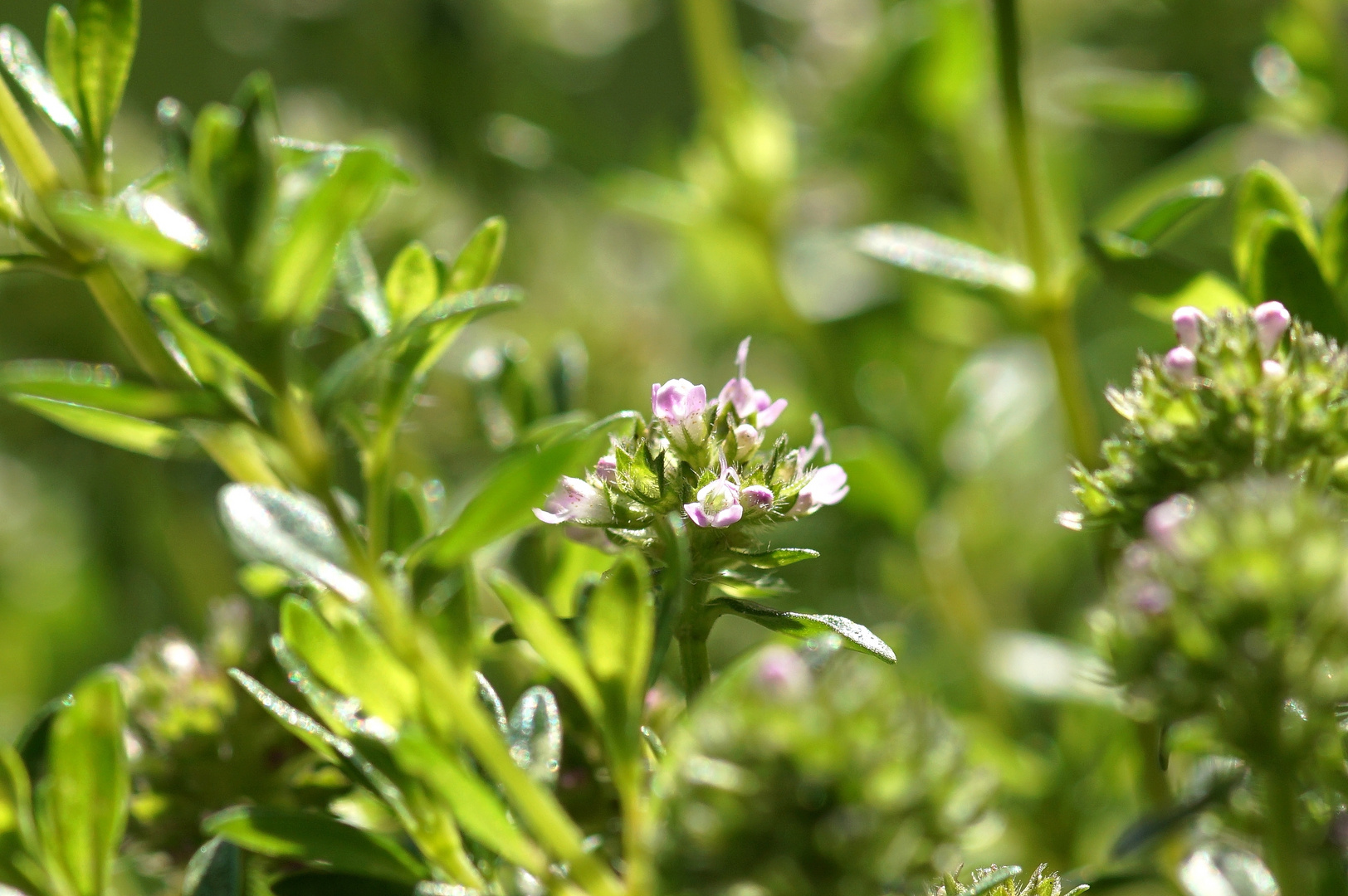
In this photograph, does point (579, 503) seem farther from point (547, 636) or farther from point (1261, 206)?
point (1261, 206)

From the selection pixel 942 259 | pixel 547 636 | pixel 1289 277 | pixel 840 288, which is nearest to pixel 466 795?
pixel 547 636

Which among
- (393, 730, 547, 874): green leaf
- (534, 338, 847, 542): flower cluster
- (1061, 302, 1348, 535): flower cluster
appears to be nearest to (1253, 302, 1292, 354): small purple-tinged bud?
(1061, 302, 1348, 535): flower cluster

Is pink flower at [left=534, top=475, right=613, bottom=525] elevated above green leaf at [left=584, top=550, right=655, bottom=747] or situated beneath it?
situated beneath

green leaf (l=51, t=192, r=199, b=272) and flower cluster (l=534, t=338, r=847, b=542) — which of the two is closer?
green leaf (l=51, t=192, r=199, b=272)

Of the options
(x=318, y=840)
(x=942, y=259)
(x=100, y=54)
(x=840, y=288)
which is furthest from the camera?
(x=840, y=288)

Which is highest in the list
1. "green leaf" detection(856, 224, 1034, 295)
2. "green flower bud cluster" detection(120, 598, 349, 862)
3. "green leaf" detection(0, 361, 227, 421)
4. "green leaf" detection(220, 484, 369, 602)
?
"green leaf" detection(0, 361, 227, 421)

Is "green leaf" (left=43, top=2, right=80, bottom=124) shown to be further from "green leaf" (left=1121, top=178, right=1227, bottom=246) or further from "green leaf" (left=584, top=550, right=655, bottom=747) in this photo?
"green leaf" (left=1121, top=178, right=1227, bottom=246)
